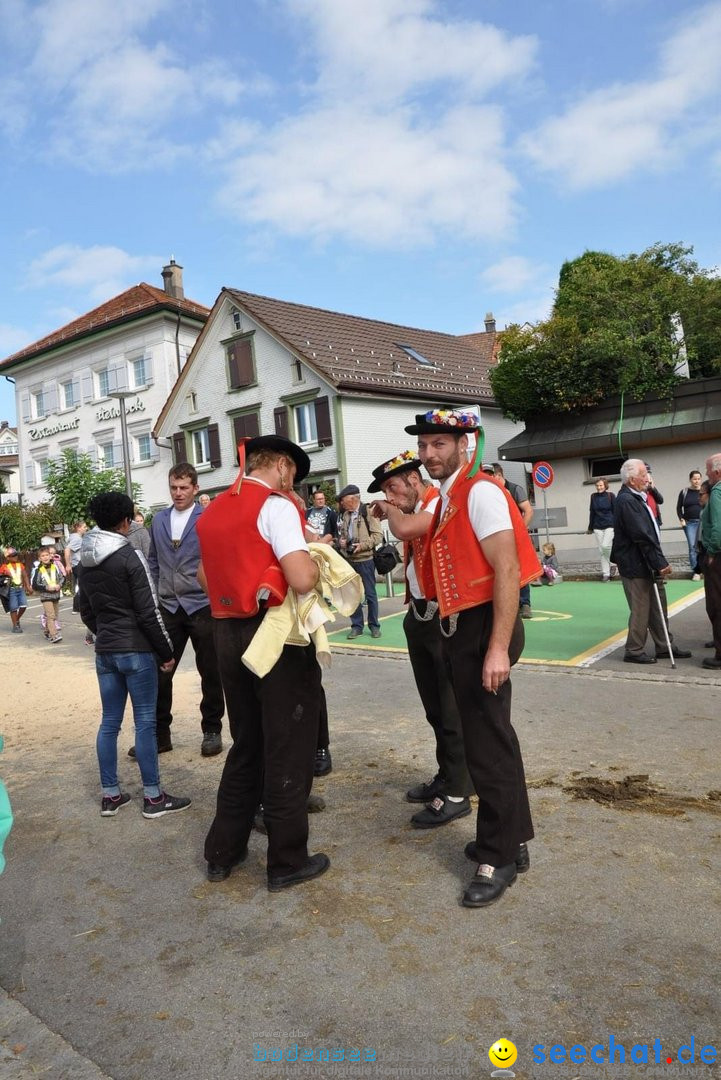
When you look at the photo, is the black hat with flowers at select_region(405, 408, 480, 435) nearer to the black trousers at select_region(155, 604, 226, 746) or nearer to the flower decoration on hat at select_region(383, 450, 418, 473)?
the flower decoration on hat at select_region(383, 450, 418, 473)

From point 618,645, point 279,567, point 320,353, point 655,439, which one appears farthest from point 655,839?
point 320,353

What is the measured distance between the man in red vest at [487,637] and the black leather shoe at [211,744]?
2.75 metres

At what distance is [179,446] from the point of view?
34344 millimetres

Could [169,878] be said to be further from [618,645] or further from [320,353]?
[320,353]

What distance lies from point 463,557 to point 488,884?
1368 millimetres

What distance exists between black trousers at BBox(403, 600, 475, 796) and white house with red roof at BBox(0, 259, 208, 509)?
101 ft

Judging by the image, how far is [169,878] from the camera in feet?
12.5

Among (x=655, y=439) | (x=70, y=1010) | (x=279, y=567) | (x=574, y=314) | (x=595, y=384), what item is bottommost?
(x=70, y=1010)

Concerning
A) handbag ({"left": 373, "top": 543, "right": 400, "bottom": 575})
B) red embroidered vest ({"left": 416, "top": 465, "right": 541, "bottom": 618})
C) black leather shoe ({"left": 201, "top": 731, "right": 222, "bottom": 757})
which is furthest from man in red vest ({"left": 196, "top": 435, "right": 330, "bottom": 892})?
black leather shoe ({"left": 201, "top": 731, "right": 222, "bottom": 757})

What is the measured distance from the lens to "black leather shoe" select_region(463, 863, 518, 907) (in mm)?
3303

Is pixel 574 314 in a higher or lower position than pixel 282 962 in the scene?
higher

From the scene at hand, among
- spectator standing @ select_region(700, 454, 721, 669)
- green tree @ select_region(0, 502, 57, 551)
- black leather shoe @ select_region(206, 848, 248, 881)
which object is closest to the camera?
black leather shoe @ select_region(206, 848, 248, 881)

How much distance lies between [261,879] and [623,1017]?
177 cm

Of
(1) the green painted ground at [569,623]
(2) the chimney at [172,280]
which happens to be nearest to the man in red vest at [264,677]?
(1) the green painted ground at [569,623]
